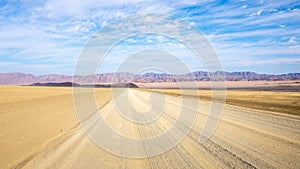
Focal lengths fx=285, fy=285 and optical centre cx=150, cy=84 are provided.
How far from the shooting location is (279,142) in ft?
29.8

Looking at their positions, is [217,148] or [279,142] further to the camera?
[279,142]

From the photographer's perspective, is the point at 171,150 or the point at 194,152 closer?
the point at 194,152

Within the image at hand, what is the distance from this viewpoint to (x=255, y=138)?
977 cm

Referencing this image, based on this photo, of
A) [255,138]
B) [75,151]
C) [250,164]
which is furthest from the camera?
[255,138]

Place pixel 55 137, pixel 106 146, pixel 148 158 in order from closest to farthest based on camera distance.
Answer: pixel 148 158, pixel 106 146, pixel 55 137

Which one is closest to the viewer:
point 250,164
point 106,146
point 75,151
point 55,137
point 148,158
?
point 250,164

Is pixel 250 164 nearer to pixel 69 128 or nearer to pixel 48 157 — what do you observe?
pixel 48 157

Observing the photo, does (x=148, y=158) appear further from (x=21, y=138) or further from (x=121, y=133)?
(x=21, y=138)

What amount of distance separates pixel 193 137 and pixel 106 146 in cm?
311

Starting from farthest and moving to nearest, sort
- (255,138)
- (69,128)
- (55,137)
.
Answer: (69,128) < (55,137) < (255,138)

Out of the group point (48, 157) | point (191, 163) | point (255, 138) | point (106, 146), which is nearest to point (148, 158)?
point (191, 163)

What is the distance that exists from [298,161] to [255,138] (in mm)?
2946

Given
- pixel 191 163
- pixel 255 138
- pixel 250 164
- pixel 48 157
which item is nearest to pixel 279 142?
pixel 255 138

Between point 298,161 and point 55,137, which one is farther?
point 55,137
